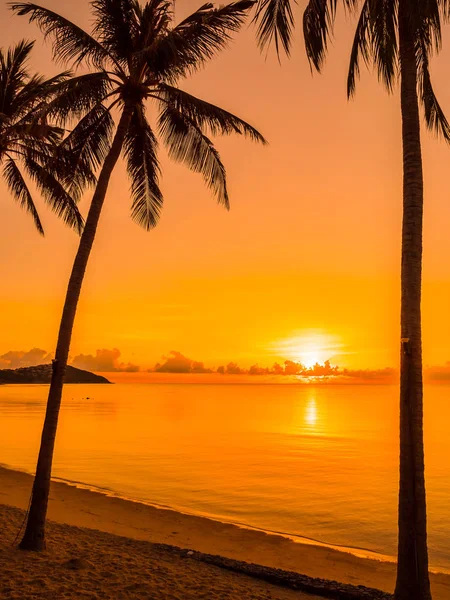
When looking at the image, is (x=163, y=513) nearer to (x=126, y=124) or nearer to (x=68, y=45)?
(x=126, y=124)

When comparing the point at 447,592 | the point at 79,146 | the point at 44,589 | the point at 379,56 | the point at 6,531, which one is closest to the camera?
the point at 44,589

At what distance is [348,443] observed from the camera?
135 feet

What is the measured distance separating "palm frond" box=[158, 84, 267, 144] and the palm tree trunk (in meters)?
4.11

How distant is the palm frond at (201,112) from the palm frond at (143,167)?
28.4 inches

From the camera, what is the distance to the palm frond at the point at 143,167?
10.7 metres

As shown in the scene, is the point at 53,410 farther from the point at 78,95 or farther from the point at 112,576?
the point at 78,95

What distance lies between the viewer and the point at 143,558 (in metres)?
8.54

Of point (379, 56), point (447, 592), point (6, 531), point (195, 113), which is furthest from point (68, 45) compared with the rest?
point (447, 592)

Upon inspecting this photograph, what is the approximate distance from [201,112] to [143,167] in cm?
199

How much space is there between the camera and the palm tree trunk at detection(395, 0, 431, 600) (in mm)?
6152

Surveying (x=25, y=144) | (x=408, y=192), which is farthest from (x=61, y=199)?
(x=408, y=192)

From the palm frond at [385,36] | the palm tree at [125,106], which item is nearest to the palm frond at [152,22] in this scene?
the palm tree at [125,106]

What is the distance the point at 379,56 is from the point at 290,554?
10310mm

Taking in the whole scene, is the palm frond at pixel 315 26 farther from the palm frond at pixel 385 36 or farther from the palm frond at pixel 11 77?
the palm frond at pixel 11 77
